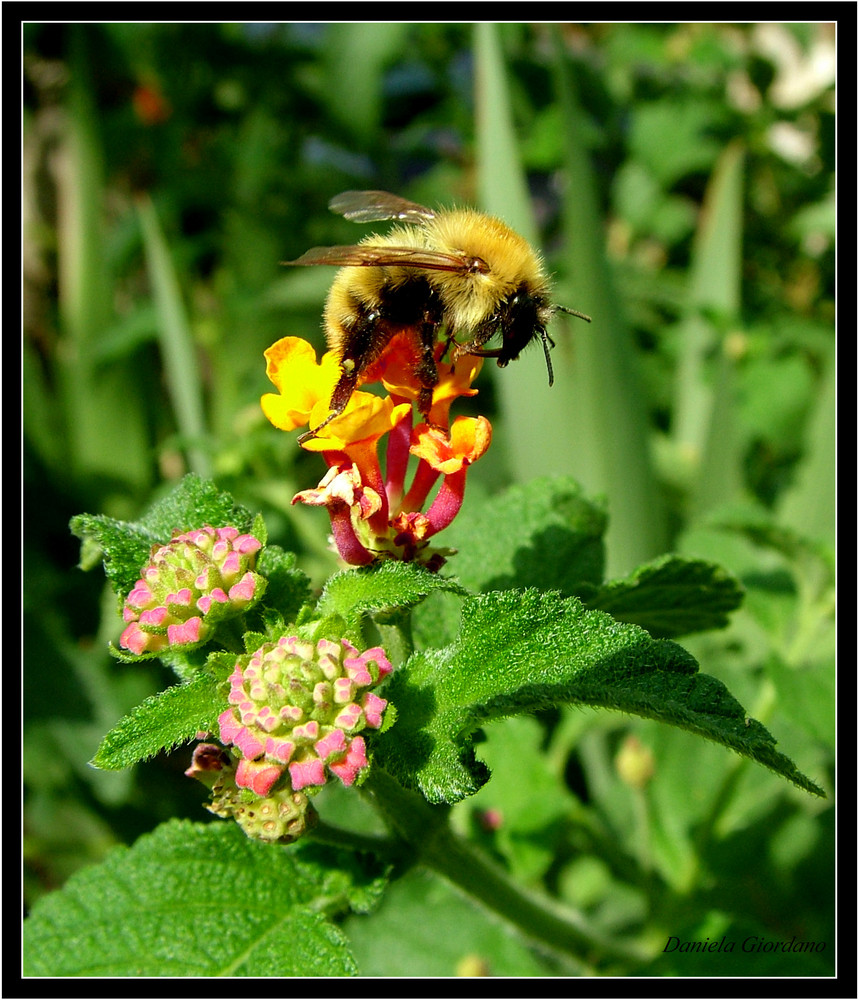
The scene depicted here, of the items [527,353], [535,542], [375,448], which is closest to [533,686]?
[375,448]

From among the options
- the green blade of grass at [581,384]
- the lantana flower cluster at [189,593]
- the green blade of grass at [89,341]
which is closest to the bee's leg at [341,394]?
the lantana flower cluster at [189,593]

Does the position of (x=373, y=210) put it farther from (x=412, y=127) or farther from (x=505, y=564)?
(x=412, y=127)

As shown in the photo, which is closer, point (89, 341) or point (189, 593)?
point (189, 593)

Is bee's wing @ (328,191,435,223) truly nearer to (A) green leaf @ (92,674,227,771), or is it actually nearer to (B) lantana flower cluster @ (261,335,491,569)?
(B) lantana flower cluster @ (261,335,491,569)

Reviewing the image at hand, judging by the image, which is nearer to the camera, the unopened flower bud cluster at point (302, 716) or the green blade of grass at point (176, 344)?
the unopened flower bud cluster at point (302, 716)

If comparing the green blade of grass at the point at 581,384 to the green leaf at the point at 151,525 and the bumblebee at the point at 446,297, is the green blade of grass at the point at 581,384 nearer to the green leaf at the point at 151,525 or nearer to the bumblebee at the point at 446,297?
the bumblebee at the point at 446,297

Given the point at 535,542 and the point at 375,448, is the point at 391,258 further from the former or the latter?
the point at 535,542
